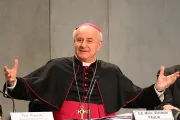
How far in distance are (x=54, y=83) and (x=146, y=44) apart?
2.37m

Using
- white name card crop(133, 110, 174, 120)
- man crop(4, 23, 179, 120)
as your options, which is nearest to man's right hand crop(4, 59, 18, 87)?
man crop(4, 23, 179, 120)

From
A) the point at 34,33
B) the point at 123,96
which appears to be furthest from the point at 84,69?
the point at 34,33

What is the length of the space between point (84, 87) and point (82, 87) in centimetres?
2

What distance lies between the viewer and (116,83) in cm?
361

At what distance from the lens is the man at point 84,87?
331cm

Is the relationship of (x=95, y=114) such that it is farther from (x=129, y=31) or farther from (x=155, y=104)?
(x=129, y=31)

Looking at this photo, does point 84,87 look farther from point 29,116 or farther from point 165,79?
point 29,116

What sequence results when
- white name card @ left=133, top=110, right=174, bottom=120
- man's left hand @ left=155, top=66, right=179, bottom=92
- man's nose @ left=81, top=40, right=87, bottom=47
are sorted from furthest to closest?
man's nose @ left=81, top=40, right=87, bottom=47, man's left hand @ left=155, top=66, right=179, bottom=92, white name card @ left=133, top=110, right=174, bottom=120

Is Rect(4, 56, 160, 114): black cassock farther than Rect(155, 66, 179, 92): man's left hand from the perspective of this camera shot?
Yes

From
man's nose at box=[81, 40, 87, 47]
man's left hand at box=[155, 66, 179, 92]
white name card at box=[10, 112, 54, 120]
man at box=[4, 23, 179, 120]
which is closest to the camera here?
white name card at box=[10, 112, 54, 120]

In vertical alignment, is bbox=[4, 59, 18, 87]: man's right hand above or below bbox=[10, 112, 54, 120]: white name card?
above

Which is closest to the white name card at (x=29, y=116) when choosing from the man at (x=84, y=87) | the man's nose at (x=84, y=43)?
the man at (x=84, y=87)

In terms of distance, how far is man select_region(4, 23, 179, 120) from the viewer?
130 inches

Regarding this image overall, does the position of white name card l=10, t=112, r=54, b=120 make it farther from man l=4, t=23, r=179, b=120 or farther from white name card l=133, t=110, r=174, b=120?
man l=4, t=23, r=179, b=120
